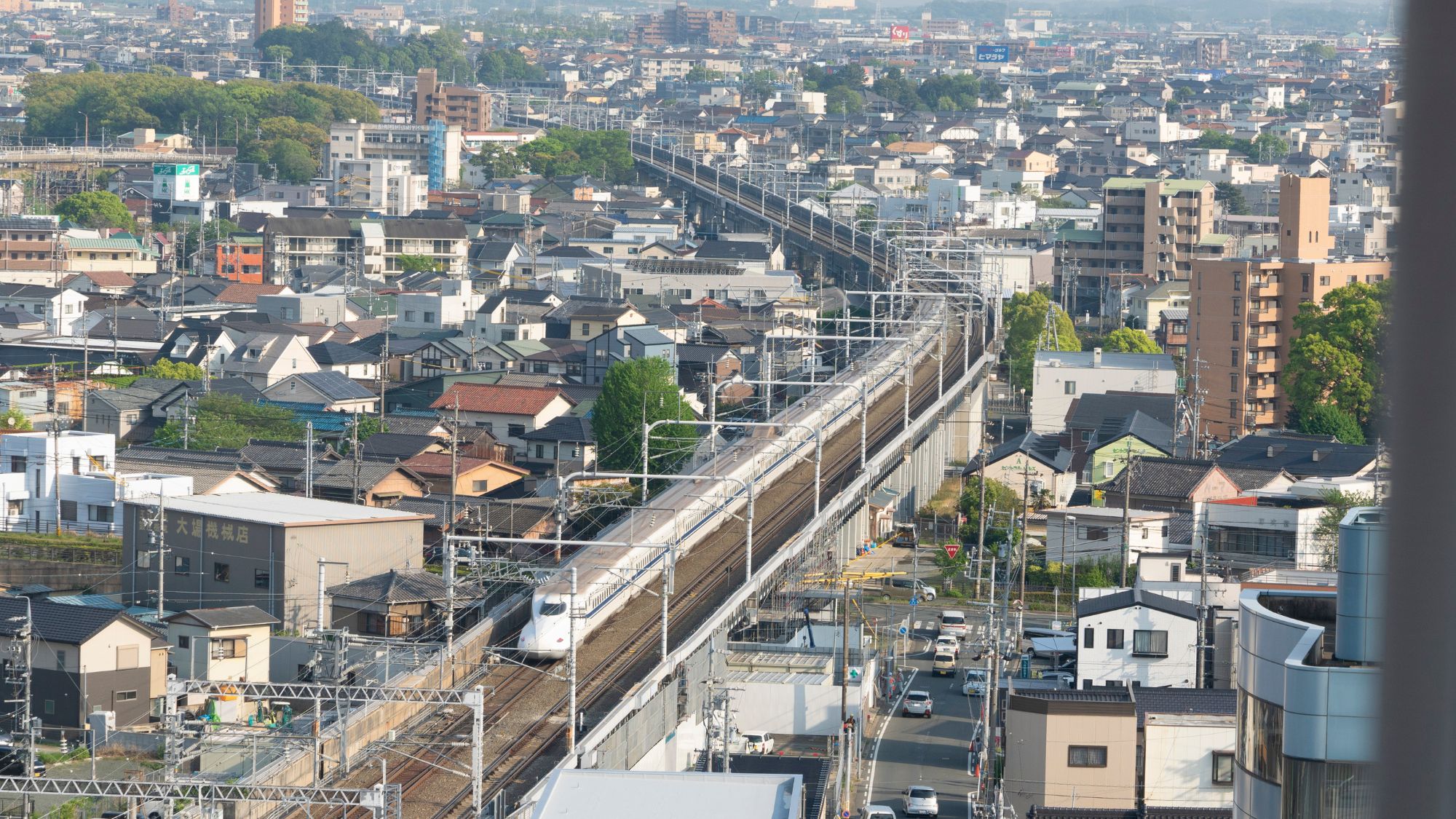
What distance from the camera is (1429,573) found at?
673mm

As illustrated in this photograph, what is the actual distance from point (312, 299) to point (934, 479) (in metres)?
7.17

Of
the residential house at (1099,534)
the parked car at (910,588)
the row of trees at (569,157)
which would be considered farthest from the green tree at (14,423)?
the row of trees at (569,157)

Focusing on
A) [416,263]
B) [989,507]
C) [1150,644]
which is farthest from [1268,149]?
[1150,644]

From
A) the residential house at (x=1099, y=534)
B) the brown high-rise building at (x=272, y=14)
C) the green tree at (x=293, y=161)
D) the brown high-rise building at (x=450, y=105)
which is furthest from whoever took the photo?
the brown high-rise building at (x=272, y=14)

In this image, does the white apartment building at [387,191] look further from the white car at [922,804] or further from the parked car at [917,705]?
the white car at [922,804]

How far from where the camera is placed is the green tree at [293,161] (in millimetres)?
32281

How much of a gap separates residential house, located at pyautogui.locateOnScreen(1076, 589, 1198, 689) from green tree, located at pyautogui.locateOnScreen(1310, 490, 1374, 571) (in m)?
1.69

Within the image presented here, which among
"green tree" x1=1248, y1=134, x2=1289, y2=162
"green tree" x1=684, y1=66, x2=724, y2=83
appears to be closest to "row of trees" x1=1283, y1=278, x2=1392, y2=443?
"green tree" x1=1248, y1=134, x2=1289, y2=162

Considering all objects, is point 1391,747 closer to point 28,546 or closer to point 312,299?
point 28,546

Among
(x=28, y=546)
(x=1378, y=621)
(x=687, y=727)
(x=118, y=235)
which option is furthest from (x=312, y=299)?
(x=1378, y=621)

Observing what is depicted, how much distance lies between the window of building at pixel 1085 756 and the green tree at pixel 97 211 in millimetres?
21285

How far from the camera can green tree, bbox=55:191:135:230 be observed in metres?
25.6

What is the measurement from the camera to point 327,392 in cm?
1402

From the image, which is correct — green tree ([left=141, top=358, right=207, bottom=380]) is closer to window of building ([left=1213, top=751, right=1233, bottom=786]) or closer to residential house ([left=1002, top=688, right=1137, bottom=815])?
residential house ([left=1002, top=688, right=1137, bottom=815])
